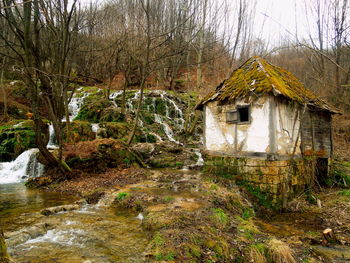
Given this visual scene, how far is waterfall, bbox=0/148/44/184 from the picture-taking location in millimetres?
10500

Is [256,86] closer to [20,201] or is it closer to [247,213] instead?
[247,213]

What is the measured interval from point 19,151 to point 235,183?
10680mm

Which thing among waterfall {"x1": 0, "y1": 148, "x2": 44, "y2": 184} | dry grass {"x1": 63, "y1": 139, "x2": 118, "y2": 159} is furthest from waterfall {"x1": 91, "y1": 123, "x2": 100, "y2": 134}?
waterfall {"x1": 0, "y1": 148, "x2": 44, "y2": 184}

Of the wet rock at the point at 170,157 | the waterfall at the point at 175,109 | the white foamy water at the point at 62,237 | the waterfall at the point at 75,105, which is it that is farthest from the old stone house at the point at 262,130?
the waterfall at the point at 75,105

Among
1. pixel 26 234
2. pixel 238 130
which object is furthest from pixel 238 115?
pixel 26 234

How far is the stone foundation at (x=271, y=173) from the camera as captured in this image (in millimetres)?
7414

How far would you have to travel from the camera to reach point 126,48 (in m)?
16.0

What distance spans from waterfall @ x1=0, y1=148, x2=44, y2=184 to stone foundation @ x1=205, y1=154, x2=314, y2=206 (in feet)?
27.2

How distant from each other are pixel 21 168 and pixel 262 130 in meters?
10.9

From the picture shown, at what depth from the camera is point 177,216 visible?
525cm

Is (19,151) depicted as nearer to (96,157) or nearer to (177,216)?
(96,157)

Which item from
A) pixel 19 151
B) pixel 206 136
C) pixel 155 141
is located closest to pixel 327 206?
pixel 206 136

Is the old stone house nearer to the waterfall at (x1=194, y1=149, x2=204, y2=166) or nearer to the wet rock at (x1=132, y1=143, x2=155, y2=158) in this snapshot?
the waterfall at (x1=194, y1=149, x2=204, y2=166)

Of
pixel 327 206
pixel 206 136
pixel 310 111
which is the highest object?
pixel 310 111
